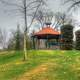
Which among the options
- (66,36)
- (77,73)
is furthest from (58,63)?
(66,36)

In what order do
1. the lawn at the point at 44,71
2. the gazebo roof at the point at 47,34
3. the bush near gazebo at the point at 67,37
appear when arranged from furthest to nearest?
the bush near gazebo at the point at 67,37 < the gazebo roof at the point at 47,34 < the lawn at the point at 44,71

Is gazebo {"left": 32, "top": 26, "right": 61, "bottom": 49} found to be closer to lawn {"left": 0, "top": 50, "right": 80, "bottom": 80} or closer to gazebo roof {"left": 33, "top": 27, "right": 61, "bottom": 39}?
gazebo roof {"left": 33, "top": 27, "right": 61, "bottom": 39}

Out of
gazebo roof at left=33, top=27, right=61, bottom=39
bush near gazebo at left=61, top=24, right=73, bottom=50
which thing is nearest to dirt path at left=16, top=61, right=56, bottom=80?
gazebo roof at left=33, top=27, right=61, bottom=39

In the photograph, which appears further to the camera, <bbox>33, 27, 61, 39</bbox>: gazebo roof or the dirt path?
<bbox>33, 27, 61, 39</bbox>: gazebo roof

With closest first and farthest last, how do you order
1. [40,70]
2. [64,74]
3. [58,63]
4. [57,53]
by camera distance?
[64,74] → [40,70] → [58,63] → [57,53]

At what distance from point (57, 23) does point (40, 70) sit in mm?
55235

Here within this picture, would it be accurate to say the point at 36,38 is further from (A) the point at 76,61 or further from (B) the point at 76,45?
(A) the point at 76,61

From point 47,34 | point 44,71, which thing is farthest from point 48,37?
point 44,71

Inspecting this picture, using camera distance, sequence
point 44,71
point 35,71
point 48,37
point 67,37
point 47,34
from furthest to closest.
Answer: point 48,37 → point 67,37 → point 47,34 → point 35,71 → point 44,71

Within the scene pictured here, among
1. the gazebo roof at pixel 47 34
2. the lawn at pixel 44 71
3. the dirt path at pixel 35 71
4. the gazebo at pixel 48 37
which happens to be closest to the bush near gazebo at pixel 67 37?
the gazebo at pixel 48 37

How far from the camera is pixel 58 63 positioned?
1005 inches

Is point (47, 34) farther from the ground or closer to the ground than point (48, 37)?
farther from the ground

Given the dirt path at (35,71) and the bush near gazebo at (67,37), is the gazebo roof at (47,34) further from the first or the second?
the dirt path at (35,71)

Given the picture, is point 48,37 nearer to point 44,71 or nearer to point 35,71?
point 35,71
